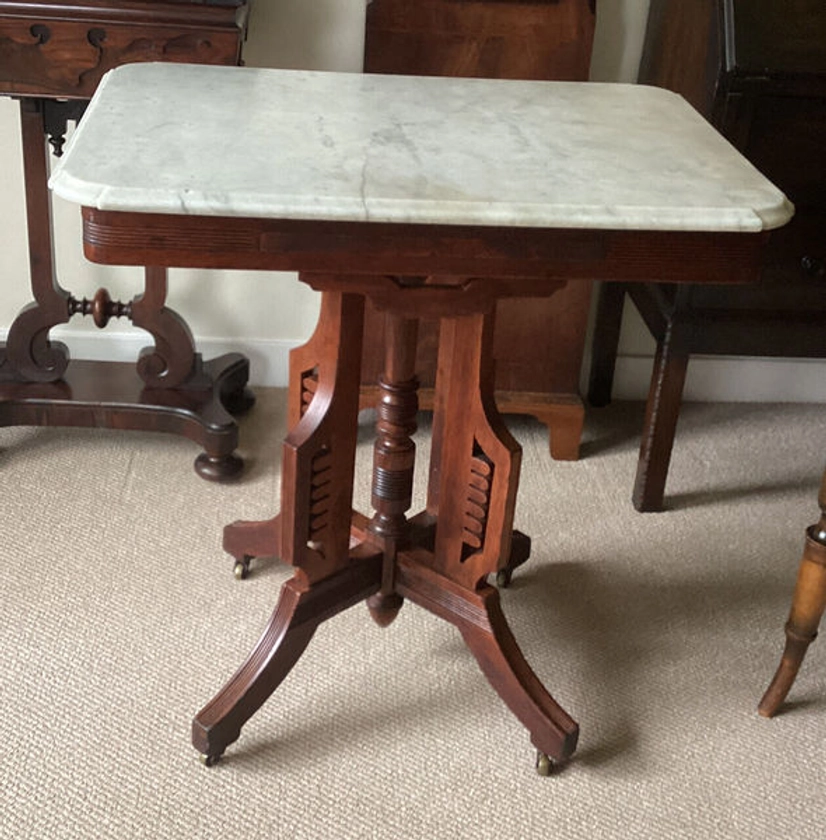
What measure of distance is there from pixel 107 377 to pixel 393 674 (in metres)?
0.93

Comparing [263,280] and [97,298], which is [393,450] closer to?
[97,298]

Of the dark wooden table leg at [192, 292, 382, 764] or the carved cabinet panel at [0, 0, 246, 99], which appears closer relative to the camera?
the dark wooden table leg at [192, 292, 382, 764]

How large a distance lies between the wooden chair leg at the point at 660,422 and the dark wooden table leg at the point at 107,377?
747mm

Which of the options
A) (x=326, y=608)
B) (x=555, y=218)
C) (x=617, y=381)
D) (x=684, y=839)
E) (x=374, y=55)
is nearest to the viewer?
(x=555, y=218)

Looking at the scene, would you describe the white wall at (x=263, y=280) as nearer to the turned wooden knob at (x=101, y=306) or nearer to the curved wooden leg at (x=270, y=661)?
the turned wooden knob at (x=101, y=306)

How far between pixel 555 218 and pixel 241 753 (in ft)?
2.80

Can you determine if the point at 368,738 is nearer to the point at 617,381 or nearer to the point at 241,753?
the point at 241,753

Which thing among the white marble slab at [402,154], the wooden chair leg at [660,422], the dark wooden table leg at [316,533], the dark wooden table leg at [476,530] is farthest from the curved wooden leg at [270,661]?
the wooden chair leg at [660,422]

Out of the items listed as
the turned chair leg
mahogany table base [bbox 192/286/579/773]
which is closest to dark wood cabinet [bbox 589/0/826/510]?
the turned chair leg

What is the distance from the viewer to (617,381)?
2.59 meters

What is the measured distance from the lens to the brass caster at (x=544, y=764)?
1.56 m

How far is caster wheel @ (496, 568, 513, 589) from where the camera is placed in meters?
1.92

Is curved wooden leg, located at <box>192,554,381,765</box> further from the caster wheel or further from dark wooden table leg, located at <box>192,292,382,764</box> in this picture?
the caster wheel

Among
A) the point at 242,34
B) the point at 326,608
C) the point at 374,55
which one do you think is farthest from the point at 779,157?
the point at 326,608
